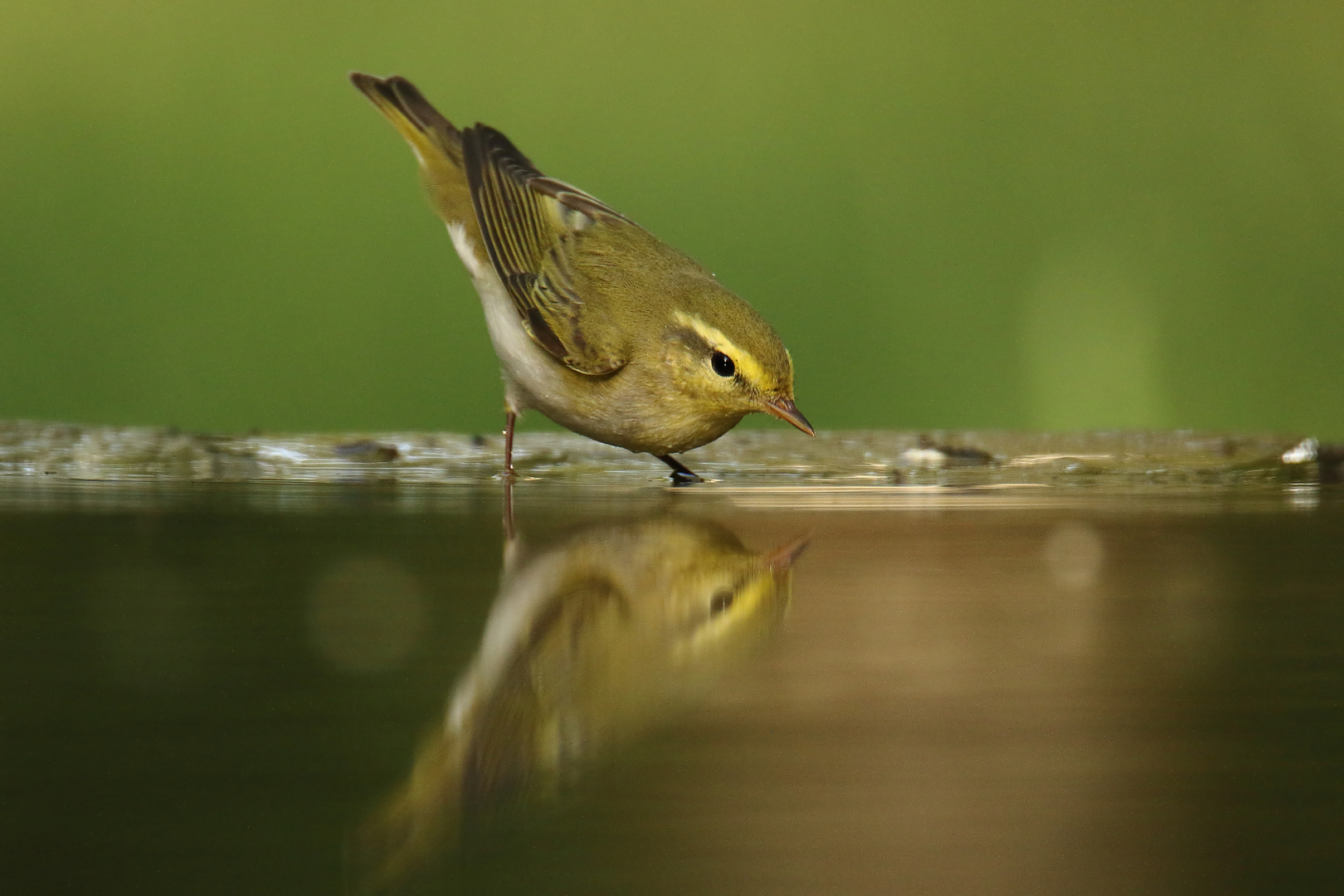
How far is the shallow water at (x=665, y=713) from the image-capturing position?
22.4 inches

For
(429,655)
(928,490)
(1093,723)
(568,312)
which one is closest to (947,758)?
(1093,723)

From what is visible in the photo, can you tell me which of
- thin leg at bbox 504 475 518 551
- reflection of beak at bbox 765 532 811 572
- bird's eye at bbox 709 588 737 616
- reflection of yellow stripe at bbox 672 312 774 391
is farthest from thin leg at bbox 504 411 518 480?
bird's eye at bbox 709 588 737 616

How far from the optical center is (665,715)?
78 centimetres

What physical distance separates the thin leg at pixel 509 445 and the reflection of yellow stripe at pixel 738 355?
1.48 ft

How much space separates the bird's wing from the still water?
1200mm

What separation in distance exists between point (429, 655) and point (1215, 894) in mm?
573

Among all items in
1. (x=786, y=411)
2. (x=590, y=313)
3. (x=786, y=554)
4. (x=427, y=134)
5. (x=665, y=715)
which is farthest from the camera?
(x=427, y=134)

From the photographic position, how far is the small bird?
265 cm

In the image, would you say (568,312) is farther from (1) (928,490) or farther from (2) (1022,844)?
(2) (1022,844)

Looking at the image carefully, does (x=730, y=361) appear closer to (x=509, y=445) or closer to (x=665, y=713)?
(x=509, y=445)

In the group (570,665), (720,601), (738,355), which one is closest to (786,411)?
(738,355)

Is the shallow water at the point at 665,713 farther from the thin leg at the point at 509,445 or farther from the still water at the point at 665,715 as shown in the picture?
the thin leg at the point at 509,445

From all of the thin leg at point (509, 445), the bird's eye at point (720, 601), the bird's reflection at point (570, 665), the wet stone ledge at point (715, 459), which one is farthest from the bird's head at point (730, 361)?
the bird's eye at point (720, 601)

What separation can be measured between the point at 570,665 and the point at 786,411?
175 centimetres
